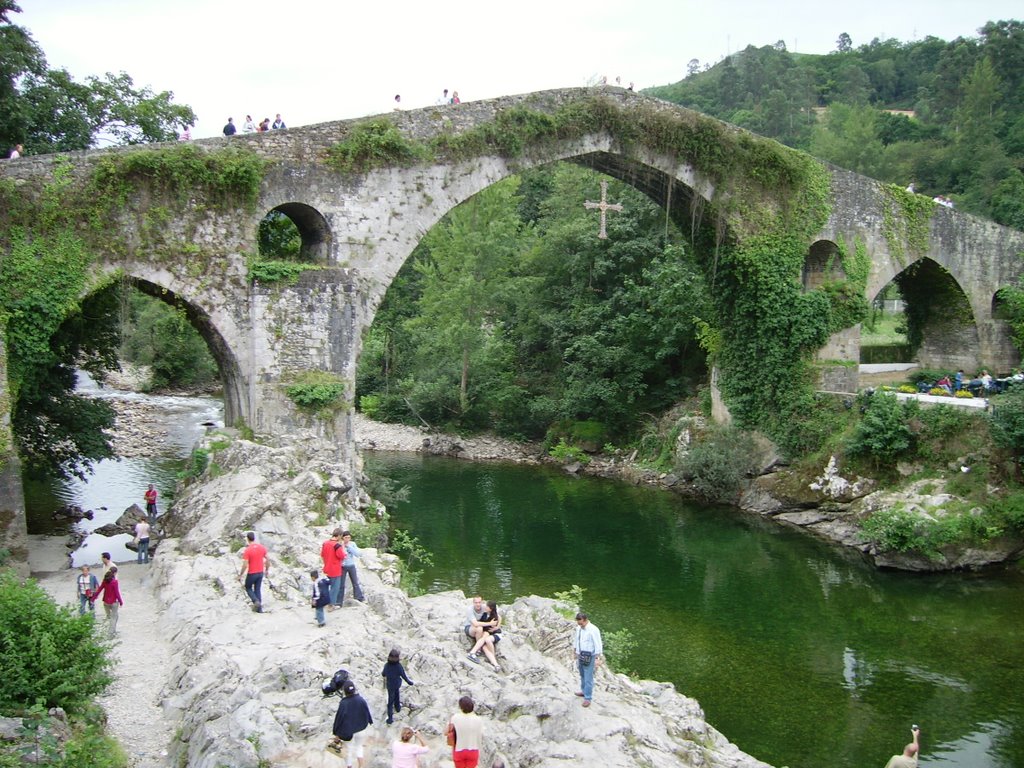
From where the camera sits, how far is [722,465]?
68.0 feet

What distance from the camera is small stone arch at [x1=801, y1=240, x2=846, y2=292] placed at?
71.8 ft

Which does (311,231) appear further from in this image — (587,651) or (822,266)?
(822,266)

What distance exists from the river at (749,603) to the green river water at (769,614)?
3 cm

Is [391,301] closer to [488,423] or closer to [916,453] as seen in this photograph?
[488,423]

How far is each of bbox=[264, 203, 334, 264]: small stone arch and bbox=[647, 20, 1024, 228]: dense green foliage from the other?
25194mm

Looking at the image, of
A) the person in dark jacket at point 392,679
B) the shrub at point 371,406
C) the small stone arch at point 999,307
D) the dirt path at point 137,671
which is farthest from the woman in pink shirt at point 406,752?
the shrub at point 371,406

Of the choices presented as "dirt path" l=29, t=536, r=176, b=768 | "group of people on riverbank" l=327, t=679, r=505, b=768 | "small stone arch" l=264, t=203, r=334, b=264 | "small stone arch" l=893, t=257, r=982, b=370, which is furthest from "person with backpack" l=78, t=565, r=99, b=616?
"small stone arch" l=893, t=257, r=982, b=370

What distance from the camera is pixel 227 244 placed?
601 inches

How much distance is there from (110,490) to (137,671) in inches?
499

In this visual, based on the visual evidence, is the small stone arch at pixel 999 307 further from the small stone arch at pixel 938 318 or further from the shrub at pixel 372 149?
the shrub at pixel 372 149

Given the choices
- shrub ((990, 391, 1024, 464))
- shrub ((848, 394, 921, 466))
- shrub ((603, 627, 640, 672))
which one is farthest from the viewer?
shrub ((848, 394, 921, 466))

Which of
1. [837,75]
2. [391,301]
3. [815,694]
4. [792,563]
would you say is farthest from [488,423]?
[837,75]

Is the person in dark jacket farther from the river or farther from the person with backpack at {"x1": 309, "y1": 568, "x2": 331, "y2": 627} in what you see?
the river

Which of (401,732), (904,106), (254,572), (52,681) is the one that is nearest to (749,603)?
(254,572)
